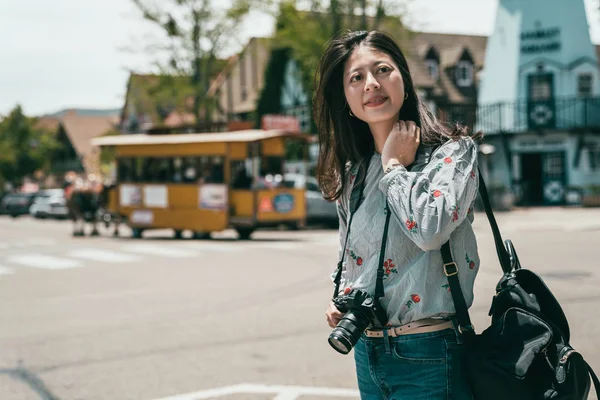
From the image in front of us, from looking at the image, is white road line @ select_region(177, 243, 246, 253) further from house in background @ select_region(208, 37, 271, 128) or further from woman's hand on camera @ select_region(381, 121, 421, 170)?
house in background @ select_region(208, 37, 271, 128)

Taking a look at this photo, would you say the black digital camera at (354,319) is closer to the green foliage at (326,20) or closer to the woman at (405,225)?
the woman at (405,225)

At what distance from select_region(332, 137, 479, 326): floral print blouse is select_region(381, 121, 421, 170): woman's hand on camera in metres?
0.04

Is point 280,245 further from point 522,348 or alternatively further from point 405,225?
point 522,348

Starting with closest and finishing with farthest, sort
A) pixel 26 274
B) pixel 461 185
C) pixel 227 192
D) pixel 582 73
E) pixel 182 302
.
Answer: pixel 461 185, pixel 182 302, pixel 26 274, pixel 227 192, pixel 582 73

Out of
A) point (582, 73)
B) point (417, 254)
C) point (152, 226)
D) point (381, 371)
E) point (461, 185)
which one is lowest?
point (152, 226)

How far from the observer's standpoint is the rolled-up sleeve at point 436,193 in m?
2.16

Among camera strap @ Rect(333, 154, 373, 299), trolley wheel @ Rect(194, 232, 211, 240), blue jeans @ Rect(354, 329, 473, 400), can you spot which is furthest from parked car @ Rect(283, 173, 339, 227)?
blue jeans @ Rect(354, 329, 473, 400)

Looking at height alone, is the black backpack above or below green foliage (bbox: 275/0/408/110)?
below

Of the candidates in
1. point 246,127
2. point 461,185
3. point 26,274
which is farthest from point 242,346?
point 246,127

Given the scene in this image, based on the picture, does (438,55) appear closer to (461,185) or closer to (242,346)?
(242,346)

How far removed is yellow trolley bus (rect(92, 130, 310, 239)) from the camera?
2106cm

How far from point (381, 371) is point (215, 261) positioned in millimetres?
12136

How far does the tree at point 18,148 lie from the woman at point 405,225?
239ft

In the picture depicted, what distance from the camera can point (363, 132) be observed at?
267cm
